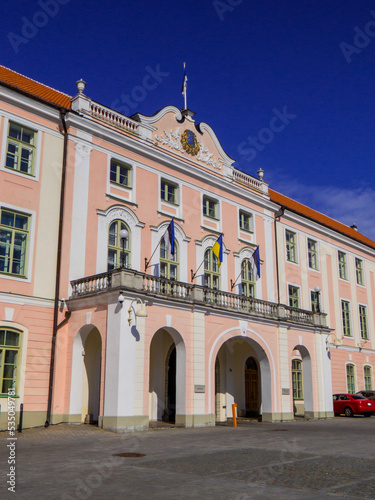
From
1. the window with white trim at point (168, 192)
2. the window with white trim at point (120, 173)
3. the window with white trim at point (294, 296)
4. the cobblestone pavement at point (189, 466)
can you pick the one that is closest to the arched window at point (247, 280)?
the window with white trim at point (294, 296)

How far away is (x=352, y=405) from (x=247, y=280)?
8996 millimetres

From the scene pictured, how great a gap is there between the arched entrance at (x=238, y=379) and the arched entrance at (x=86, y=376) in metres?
7.01

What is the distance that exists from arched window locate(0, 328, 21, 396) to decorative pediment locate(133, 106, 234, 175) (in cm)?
1106

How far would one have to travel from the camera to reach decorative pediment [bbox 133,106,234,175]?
25156 mm

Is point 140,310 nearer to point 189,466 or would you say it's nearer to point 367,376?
point 189,466

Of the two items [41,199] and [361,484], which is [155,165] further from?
[361,484]

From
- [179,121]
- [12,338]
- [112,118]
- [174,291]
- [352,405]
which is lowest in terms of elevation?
[352,405]

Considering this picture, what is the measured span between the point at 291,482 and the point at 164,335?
14.9 m

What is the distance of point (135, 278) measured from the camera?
18484 millimetres

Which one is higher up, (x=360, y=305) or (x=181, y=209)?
(x=181, y=209)

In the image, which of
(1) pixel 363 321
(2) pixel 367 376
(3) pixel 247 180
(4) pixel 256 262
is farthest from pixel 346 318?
(4) pixel 256 262

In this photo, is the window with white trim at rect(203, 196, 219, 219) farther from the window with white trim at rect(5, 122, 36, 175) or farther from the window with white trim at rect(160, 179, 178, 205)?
the window with white trim at rect(5, 122, 36, 175)

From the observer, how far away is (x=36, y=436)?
15688 mm

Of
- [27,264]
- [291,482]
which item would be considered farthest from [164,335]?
[291,482]
